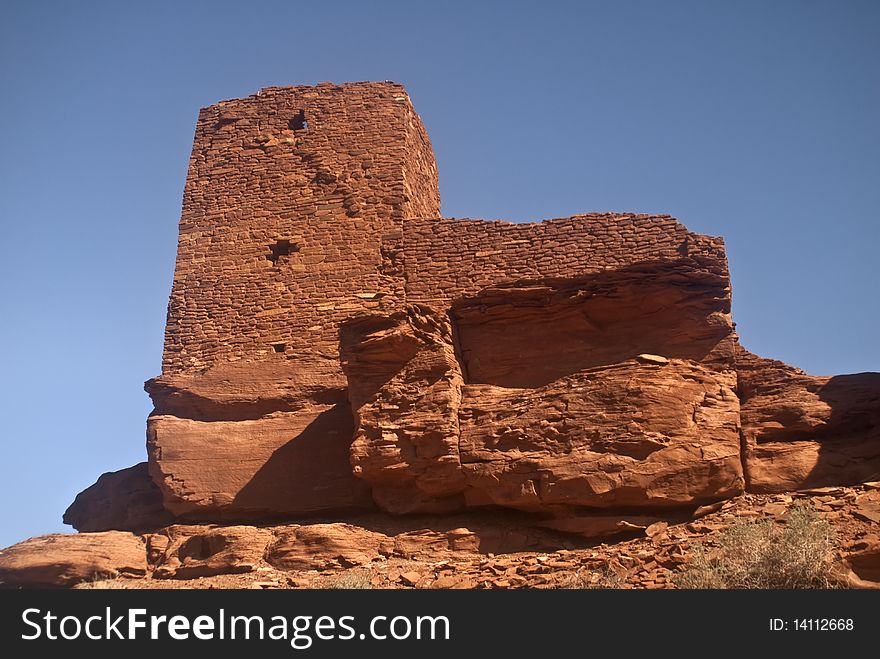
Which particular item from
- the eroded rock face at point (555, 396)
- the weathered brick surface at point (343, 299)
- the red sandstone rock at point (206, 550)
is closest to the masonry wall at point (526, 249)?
the weathered brick surface at point (343, 299)

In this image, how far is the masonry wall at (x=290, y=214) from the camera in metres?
17.8

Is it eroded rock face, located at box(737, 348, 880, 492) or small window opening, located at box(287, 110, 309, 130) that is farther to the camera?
small window opening, located at box(287, 110, 309, 130)

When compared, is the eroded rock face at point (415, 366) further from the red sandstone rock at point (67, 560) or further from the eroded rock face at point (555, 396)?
the red sandstone rock at point (67, 560)

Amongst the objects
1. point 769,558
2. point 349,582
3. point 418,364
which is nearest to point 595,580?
point 769,558

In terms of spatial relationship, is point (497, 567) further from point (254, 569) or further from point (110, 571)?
point (110, 571)

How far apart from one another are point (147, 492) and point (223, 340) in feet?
8.33

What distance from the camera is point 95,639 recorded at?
10562 millimetres

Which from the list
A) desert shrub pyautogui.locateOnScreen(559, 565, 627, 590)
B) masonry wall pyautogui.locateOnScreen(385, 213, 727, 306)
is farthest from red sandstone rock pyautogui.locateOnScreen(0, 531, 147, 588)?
desert shrub pyautogui.locateOnScreen(559, 565, 627, 590)

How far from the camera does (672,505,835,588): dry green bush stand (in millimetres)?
12078

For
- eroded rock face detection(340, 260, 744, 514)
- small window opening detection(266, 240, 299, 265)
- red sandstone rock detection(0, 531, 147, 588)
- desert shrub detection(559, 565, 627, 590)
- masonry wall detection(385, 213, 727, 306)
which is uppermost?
small window opening detection(266, 240, 299, 265)

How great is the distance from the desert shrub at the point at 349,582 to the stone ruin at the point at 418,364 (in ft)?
5.51

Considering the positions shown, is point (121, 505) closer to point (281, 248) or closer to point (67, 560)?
point (67, 560)

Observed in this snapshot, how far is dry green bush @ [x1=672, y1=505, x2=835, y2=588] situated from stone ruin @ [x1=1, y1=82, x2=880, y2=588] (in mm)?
1580

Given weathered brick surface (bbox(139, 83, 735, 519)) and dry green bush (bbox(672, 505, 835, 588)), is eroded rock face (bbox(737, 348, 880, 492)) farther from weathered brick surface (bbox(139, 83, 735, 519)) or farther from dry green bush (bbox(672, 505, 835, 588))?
dry green bush (bbox(672, 505, 835, 588))
